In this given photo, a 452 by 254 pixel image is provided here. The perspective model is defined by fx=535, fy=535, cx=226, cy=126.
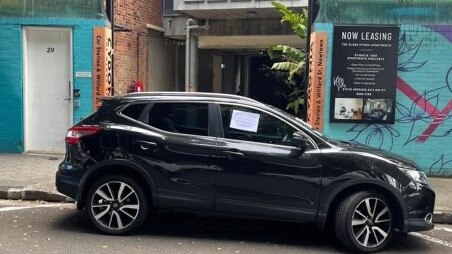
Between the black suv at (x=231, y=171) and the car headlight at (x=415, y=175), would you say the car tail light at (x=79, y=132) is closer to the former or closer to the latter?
the black suv at (x=231, y=171)

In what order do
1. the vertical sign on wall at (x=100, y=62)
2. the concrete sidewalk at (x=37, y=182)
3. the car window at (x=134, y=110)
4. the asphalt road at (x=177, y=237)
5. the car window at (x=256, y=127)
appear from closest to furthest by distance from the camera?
the asphalt road at (x=177, y=237) → the car window at (x=256, y=127) → the car window at (x=134, y=110) → the concrete sidewalk at (x=37, y=182) → the vertical sign on wall at (x=100, y=62)

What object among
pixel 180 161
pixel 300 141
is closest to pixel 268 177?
pixel 300 141

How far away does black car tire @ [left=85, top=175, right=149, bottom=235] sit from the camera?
6.07 meters

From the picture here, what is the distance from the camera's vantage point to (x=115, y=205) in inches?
240

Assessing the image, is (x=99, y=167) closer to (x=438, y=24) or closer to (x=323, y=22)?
(x=323, y=22)

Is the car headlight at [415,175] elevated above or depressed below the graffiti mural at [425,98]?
below

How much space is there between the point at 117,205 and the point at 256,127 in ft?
5.95

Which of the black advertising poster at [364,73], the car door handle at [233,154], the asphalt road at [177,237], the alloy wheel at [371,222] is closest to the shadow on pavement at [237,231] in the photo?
the asphalt road at [177,237]

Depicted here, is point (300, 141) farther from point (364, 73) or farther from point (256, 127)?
point (364, 73)

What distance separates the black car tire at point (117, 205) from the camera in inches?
239

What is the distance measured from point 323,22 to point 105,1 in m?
4.53

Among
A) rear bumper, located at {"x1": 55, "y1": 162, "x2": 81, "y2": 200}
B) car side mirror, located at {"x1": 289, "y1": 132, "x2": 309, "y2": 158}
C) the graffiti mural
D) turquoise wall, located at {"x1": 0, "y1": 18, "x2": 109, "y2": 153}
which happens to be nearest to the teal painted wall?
turquoise wall, located at {"x1": 0, "y1": 18, "x2": 109, "y2": 153}

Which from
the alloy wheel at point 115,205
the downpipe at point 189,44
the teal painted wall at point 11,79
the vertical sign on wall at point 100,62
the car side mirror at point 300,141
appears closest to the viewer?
the car side mirror at point 300,141

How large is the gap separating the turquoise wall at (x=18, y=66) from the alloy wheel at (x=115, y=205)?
5.34 metres
